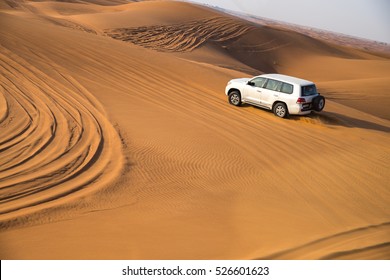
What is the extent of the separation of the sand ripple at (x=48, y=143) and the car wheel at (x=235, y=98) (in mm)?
5191

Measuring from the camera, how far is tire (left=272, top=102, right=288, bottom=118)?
13406 millimetres

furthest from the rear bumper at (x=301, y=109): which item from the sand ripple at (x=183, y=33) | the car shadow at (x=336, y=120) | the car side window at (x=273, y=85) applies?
the sand ripple at (x=183, y=33)

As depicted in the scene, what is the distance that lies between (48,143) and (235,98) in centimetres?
781

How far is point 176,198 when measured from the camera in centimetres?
713

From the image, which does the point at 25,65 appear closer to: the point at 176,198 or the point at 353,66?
the point at 176,198

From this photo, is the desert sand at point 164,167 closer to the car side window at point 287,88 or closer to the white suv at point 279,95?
the white suv at point 279,95

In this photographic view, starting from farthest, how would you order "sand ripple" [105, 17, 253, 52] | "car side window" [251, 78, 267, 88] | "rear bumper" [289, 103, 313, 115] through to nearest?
"sand ripple" [105, 17, 253, 52], "car side window" [251, 78, 267, 88], "rear bumper" [289, 103, 313, 115]

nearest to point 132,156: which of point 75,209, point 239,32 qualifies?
point 75,209

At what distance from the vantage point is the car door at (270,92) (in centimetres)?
1357

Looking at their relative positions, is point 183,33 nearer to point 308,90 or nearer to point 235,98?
point 235,98

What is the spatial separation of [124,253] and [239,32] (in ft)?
119

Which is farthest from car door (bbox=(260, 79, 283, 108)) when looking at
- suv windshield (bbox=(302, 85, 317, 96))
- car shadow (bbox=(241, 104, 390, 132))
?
suv windshield (bbox=(302, 85, 317, 96))

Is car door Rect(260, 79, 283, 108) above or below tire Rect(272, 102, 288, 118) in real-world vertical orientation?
above

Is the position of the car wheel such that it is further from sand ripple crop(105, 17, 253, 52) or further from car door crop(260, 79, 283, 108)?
sand ripple crop(105, 17, 253, 52)
